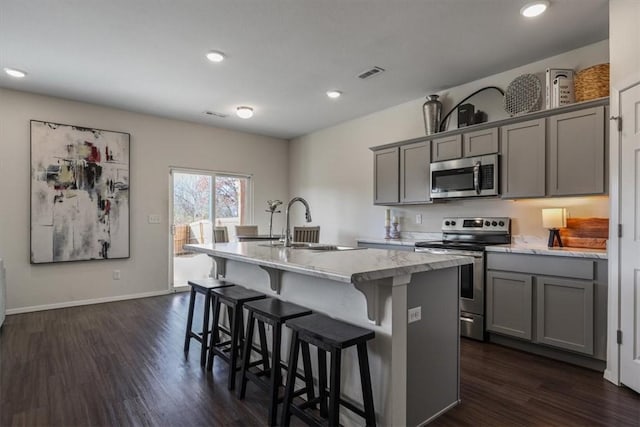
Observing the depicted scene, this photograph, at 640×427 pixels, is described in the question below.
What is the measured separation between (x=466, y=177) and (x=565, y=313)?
4.96 ft

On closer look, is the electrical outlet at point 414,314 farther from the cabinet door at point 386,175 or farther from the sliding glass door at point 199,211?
the sliding glass door at point 199,211

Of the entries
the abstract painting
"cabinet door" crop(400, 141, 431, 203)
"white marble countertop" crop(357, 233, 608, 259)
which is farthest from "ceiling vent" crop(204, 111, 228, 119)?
"white marble countertop" crop(357, 233, 608, 259)

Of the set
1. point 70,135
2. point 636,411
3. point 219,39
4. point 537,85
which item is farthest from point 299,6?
point 70,135

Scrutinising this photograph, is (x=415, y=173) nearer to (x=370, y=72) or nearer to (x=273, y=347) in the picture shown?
(x=370, y=72)

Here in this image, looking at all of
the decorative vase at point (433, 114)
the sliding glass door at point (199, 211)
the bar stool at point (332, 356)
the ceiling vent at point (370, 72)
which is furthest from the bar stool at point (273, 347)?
the sliding glass door at point (199, 211)

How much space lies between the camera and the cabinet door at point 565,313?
2.63 meters

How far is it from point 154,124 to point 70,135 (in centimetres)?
111

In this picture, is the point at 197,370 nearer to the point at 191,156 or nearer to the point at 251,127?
the point at 191,156

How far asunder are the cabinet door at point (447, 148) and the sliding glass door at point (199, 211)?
3.20 m

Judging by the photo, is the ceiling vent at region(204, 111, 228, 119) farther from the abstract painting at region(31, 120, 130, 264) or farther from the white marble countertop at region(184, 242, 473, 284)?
the white marble countertop at region(184, 242, 473, 284)

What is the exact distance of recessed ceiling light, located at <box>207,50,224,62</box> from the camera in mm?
3227

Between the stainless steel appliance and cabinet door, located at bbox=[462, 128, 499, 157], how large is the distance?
2.42ft

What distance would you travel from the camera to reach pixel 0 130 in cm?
411

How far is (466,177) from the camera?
3.58 m
